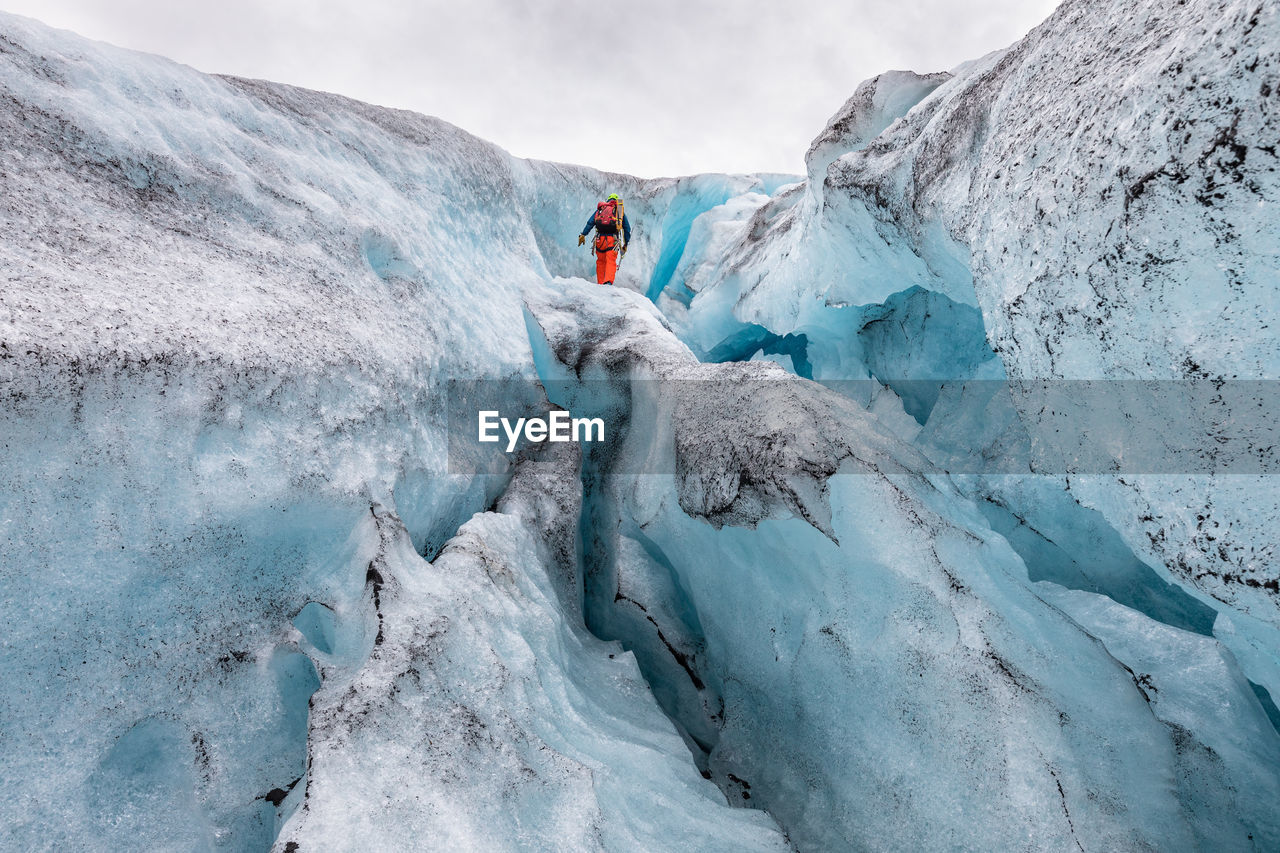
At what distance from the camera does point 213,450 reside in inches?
92.9

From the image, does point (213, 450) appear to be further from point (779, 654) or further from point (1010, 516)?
point (1010, 516)

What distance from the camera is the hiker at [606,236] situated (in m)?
7.99

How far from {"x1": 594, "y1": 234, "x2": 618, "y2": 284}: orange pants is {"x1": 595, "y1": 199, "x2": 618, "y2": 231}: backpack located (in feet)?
0.42

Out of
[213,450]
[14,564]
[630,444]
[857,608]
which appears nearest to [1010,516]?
[857,608]

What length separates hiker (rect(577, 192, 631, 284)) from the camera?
799cm

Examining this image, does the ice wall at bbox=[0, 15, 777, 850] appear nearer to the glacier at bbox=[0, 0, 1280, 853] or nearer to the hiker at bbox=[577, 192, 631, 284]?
the glacier at bbox=[0, 0, 1280, 853]

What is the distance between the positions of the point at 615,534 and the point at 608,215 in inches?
200

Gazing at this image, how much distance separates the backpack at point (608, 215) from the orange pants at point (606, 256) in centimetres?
13

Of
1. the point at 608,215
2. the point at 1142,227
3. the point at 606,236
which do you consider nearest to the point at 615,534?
the point at 1142,227

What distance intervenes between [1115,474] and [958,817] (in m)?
1.45

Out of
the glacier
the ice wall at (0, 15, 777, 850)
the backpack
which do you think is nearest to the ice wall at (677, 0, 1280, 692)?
the glacier

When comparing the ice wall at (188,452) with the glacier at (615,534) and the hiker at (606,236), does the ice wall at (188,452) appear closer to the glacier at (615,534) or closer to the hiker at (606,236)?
the glacier at (615,534)

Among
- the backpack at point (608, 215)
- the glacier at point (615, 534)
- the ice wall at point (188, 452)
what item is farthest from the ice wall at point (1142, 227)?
the backpack at point (608, 215)

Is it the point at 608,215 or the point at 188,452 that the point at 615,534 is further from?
the point at 608,215
